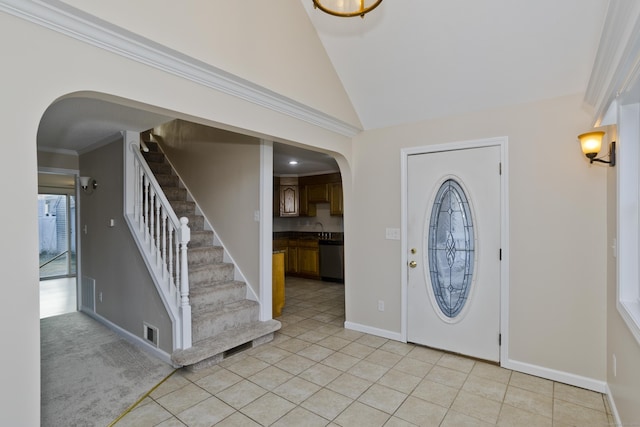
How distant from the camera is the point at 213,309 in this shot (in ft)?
11.6

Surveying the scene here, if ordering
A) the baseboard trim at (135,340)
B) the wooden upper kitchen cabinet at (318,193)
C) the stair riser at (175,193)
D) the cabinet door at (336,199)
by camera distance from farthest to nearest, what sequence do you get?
the wooden upper kitchen cabinet at (318,193), the cabinet door at (336,199), the stair riser at (175,193), the baseboard trim at (135,340)

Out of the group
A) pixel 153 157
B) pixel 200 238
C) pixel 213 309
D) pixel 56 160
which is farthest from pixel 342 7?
pixel 56 160

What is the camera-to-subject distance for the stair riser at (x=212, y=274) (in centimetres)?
371

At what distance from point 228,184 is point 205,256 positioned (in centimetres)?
96

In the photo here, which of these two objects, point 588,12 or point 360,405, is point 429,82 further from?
point 360,405

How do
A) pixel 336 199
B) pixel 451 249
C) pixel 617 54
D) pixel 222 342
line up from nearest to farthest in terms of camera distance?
pixel 617 54, pixel 222 342, pixel 451 249, pixel 336 199

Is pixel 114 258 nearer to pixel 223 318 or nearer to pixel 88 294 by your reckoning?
pixel 88 294

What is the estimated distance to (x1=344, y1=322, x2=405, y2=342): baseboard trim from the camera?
363 cm


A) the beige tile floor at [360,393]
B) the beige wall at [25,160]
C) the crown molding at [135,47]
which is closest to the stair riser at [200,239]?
the beige tile floor at [360,393]

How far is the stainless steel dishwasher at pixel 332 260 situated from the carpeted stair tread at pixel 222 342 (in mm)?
3098

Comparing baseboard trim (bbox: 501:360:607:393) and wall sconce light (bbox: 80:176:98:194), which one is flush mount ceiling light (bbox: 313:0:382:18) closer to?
baseboard trim (bbox: 501:360:607:393)

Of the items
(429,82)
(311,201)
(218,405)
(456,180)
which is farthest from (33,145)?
(311,201)

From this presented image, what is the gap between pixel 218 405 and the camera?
2.41 m

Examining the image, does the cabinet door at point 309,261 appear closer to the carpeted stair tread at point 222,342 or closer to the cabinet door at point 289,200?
the cabinet door at point 289,200
